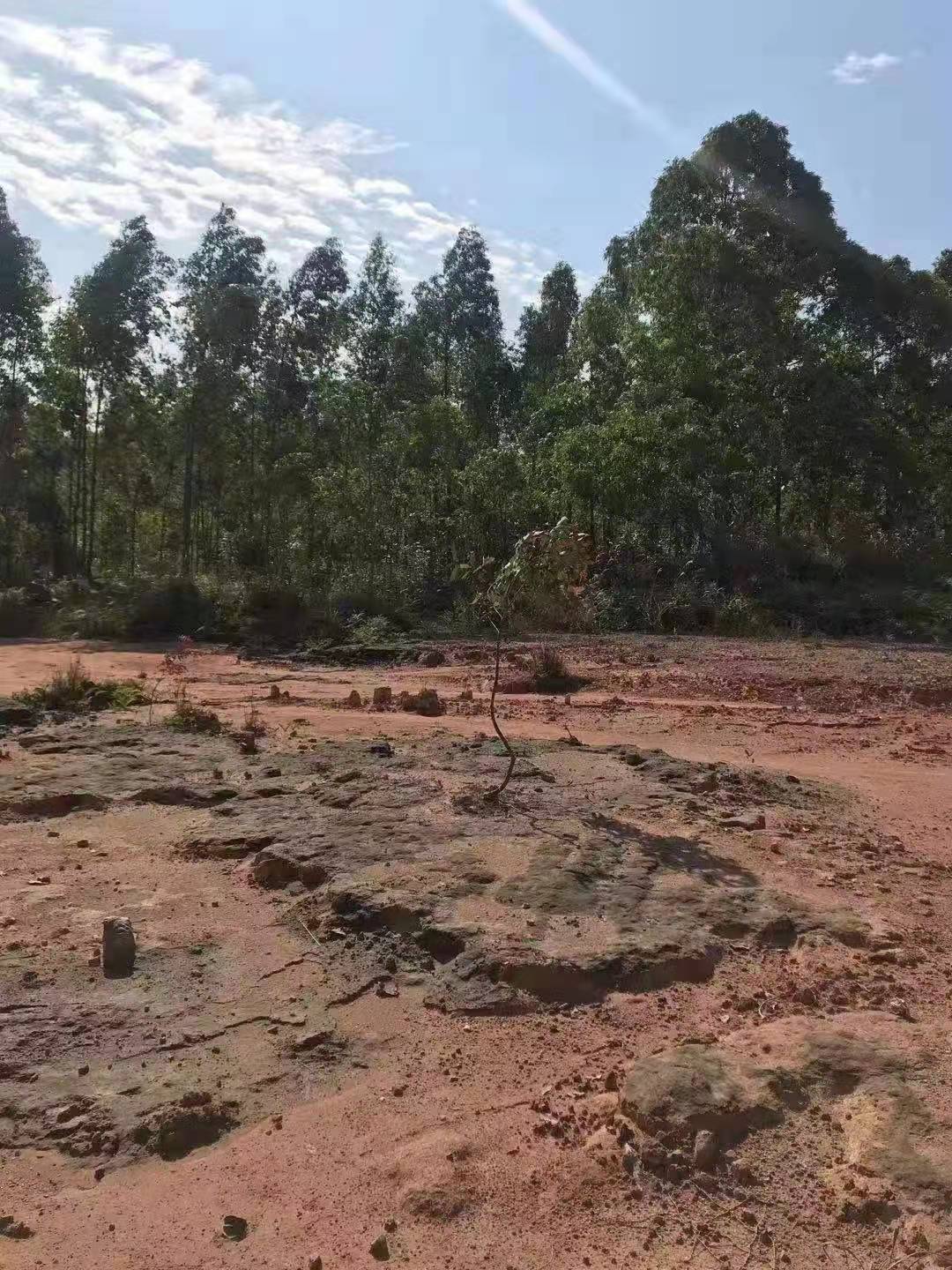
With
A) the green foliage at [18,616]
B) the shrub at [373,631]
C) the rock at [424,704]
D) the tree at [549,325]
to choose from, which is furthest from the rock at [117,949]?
the tree at [549,325]

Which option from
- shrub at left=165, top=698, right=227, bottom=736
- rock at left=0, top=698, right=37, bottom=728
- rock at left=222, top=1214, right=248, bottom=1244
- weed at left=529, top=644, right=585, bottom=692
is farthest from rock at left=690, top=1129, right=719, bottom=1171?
weed at left=529, top=644, right=585, bottom=692

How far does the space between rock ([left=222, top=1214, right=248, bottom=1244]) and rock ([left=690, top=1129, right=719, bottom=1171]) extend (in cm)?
124

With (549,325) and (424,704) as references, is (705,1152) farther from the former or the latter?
(549,325)

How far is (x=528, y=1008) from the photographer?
382cm

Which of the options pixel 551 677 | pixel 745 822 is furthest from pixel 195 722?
pixel 551 677

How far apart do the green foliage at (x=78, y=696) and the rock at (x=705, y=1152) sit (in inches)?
316

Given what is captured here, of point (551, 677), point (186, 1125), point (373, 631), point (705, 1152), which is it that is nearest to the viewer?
point (705, 1152)

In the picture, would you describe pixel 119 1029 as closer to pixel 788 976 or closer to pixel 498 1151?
pixel 498 1151

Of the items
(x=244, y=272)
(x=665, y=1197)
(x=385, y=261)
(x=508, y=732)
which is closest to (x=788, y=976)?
(x=665, y=1197)

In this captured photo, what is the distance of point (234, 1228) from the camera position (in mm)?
2680

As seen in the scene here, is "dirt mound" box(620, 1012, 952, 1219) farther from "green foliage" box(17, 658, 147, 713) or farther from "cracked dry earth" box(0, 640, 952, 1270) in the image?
"green foliage" box(17, 658, 147, 713)

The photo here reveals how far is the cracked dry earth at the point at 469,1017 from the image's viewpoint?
270 centimetres

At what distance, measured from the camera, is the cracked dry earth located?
2703 millimetres

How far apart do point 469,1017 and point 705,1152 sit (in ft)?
3.76
